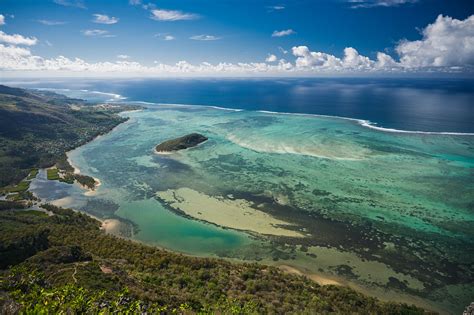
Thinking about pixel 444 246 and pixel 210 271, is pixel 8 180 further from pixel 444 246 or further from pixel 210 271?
pixel 444 246

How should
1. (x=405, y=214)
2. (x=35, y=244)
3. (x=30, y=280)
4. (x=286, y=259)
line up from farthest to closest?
(x=405, y=214) < (x=286, y=259) < (x=35, y=244) < (x=30, y=280)

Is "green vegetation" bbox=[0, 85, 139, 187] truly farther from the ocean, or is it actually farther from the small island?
the small island

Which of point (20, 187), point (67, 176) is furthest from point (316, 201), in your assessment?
point (20, 187)

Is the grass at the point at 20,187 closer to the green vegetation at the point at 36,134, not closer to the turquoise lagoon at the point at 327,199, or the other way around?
the turquoise lagoon at the point at 327,199

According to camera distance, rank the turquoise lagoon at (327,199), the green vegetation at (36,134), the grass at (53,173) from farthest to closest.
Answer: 1. the green vegetation at (36,134)
2. the grass at (53,173)
3. the turquoise lagoon at (327,199)

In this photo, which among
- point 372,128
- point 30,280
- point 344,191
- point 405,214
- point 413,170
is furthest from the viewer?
point 372,128

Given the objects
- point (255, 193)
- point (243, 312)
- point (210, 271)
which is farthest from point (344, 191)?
point (243, 312)

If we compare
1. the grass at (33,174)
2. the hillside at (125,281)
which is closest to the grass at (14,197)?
the hillside at (125,281)
